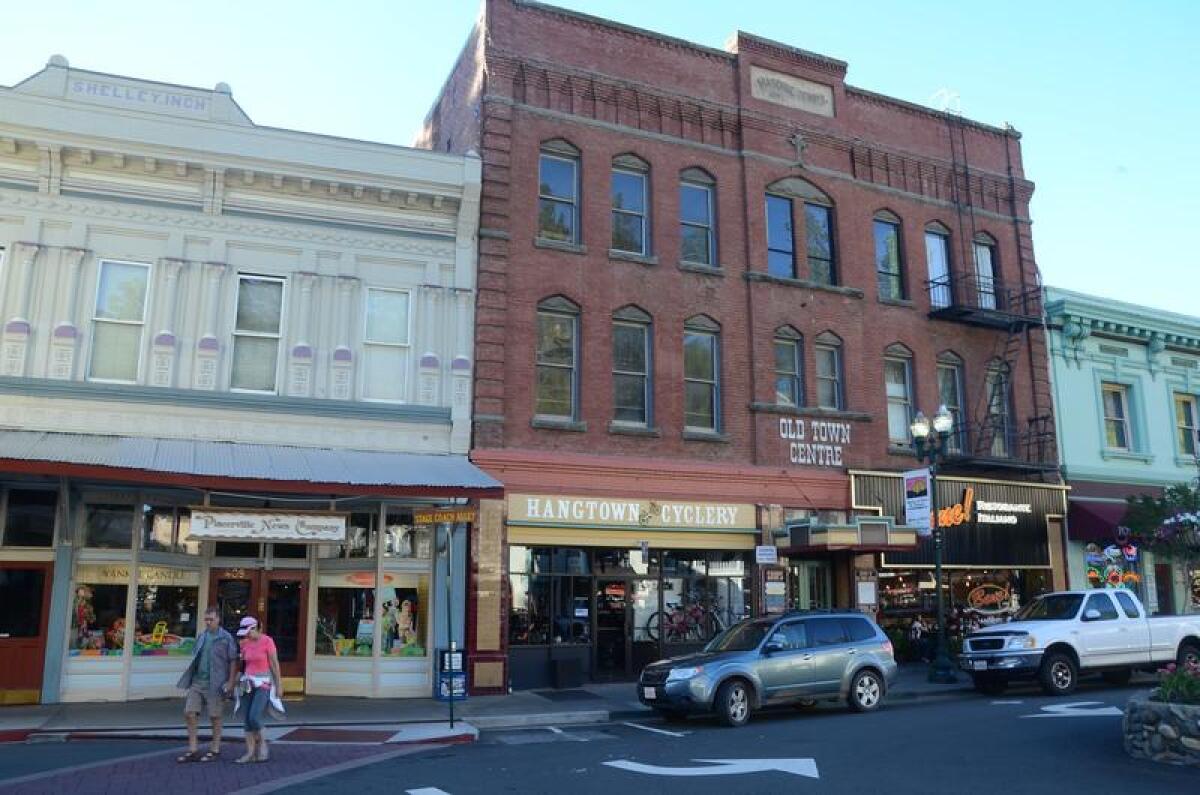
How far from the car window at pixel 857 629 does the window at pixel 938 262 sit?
11362 millimetres

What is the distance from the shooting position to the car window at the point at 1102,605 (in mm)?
18188

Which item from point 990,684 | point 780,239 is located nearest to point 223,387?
point 780,239

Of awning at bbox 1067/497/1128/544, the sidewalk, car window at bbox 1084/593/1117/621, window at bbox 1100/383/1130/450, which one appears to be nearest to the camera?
the sidewalk

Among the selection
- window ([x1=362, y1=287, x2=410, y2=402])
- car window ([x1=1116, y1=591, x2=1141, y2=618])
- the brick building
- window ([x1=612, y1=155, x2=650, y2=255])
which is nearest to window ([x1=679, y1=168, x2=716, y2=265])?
the brick building

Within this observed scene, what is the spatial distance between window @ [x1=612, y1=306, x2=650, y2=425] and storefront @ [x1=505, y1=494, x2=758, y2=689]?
1.97 m

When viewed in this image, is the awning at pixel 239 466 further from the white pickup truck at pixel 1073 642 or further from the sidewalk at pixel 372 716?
the white pickup truck at pixel 1073 642

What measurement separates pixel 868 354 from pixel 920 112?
698 centimetres

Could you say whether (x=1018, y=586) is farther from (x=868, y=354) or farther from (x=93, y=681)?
(x=93, y=681)

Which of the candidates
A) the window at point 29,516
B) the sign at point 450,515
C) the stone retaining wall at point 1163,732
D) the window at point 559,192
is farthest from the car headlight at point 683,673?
the window at point 29,516

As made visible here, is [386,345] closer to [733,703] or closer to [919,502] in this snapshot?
[733,703]

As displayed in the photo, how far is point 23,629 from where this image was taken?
16.1 m

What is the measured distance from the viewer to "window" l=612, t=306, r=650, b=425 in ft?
68.7

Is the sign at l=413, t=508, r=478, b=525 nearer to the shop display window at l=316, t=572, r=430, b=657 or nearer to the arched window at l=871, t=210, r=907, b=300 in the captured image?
the shop display window at l=316, t=572, r=430, b=657

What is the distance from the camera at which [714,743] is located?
12.8m
